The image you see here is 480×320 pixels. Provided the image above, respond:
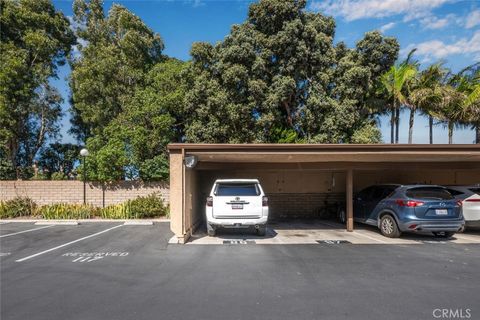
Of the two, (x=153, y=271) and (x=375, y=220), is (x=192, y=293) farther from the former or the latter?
(x=375, y=220)

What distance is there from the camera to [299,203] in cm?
1483

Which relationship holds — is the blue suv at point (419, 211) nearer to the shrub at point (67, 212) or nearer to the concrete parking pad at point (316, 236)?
the concrete parking pad at point (316, 236)

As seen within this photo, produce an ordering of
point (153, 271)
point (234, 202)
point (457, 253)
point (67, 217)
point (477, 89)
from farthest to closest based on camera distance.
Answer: point (477, 89) < point (67, 217) < point (234, 202) < point (457, 253) < point (153, 271)

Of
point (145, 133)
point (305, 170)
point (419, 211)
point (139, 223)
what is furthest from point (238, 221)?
point (145, 133)

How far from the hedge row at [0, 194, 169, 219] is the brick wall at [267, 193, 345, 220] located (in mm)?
4924

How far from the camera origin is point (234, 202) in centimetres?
914

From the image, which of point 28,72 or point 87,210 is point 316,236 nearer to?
point 87,210

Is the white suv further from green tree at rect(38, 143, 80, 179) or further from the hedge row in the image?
green tree at rect(38, 143, 80, 179)

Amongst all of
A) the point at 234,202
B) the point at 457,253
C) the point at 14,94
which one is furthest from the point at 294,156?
the point at 14,94

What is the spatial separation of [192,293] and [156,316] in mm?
917

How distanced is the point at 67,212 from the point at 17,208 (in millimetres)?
2704

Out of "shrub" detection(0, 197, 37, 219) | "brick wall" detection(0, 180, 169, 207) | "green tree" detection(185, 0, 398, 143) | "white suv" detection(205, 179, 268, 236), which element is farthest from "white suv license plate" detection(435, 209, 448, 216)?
"shrub" detection(0, 197, 37, 219)

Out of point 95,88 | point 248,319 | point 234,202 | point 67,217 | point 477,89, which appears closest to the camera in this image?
point 248,319

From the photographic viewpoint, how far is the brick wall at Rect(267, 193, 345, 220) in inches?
578
